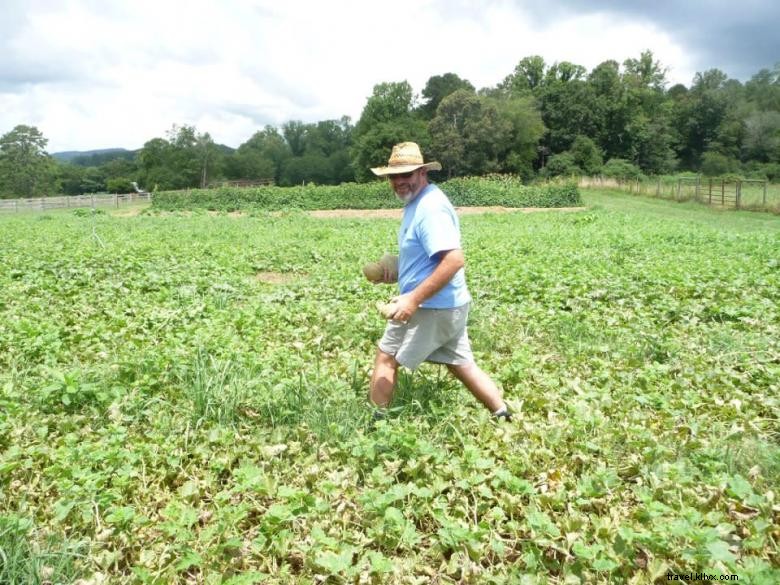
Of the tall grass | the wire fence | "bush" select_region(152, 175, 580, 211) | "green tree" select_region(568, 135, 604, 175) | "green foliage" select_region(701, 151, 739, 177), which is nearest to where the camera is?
the tall grass

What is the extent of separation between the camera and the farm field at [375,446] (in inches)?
95.1

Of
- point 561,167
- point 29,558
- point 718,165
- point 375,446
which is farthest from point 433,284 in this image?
point 718,165

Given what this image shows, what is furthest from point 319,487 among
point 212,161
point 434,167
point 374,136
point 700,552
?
point 212,161

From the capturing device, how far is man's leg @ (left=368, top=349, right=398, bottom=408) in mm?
3557

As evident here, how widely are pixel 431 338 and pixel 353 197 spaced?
3134cm

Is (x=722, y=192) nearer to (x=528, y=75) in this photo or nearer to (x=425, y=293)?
(x=425, y=293)

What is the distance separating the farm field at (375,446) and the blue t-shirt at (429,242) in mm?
763

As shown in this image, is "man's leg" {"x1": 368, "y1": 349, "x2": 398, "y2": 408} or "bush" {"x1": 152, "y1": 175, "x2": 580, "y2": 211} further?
"bush" {"x1": 152, "y1": 175, "x2": 580, "y2": 211}

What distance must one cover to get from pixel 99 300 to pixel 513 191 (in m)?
29.0

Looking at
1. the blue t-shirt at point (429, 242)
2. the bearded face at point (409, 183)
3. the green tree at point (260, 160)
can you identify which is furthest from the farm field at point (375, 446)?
the green tree at point (260, 160)

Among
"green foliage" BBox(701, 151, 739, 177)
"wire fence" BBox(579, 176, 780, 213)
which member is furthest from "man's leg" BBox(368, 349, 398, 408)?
"green foliage" BBox(701, 151, 739, 177)

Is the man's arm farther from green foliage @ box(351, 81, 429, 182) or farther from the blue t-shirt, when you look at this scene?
green foliage @ box(351, 81, 429, 182)

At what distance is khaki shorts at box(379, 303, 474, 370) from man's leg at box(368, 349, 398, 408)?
67 millimetres

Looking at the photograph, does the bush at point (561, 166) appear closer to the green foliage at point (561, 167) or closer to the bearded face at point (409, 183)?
the green foliage at point (561, 167)
